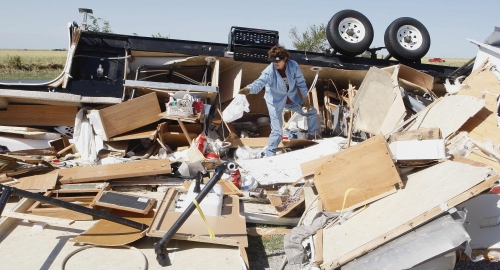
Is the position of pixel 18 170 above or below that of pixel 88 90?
below

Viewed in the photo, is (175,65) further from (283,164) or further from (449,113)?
(449,113)

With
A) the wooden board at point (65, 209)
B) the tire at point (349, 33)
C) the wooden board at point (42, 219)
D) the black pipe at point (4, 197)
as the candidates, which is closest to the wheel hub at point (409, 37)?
the tire at point (349, 33)

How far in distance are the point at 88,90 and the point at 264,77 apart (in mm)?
2684

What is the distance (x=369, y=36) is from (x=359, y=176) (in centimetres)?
444

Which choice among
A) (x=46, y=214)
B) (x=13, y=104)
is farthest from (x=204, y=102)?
(x=46, y=214)

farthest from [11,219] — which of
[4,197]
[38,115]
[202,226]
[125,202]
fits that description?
[38,115]

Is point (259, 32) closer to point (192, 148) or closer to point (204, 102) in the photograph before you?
point (204, 102)

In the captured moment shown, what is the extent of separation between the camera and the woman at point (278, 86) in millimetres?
5719

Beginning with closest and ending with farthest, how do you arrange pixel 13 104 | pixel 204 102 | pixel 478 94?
pixel 478 94, pixel 13 104, pixel 204 102

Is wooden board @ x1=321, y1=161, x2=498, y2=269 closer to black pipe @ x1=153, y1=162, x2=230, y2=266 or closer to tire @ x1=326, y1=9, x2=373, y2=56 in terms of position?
black pipe @ x1=153, y1=162, x2=230, y2=266

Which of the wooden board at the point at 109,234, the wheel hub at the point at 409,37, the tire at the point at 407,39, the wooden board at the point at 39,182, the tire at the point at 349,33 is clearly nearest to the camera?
the wooden board at the point at 109,234

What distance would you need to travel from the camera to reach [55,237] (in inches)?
142

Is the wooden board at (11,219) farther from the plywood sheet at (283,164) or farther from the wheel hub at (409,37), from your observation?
the wheel hub at (409,37)

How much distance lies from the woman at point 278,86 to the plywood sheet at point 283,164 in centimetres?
33
